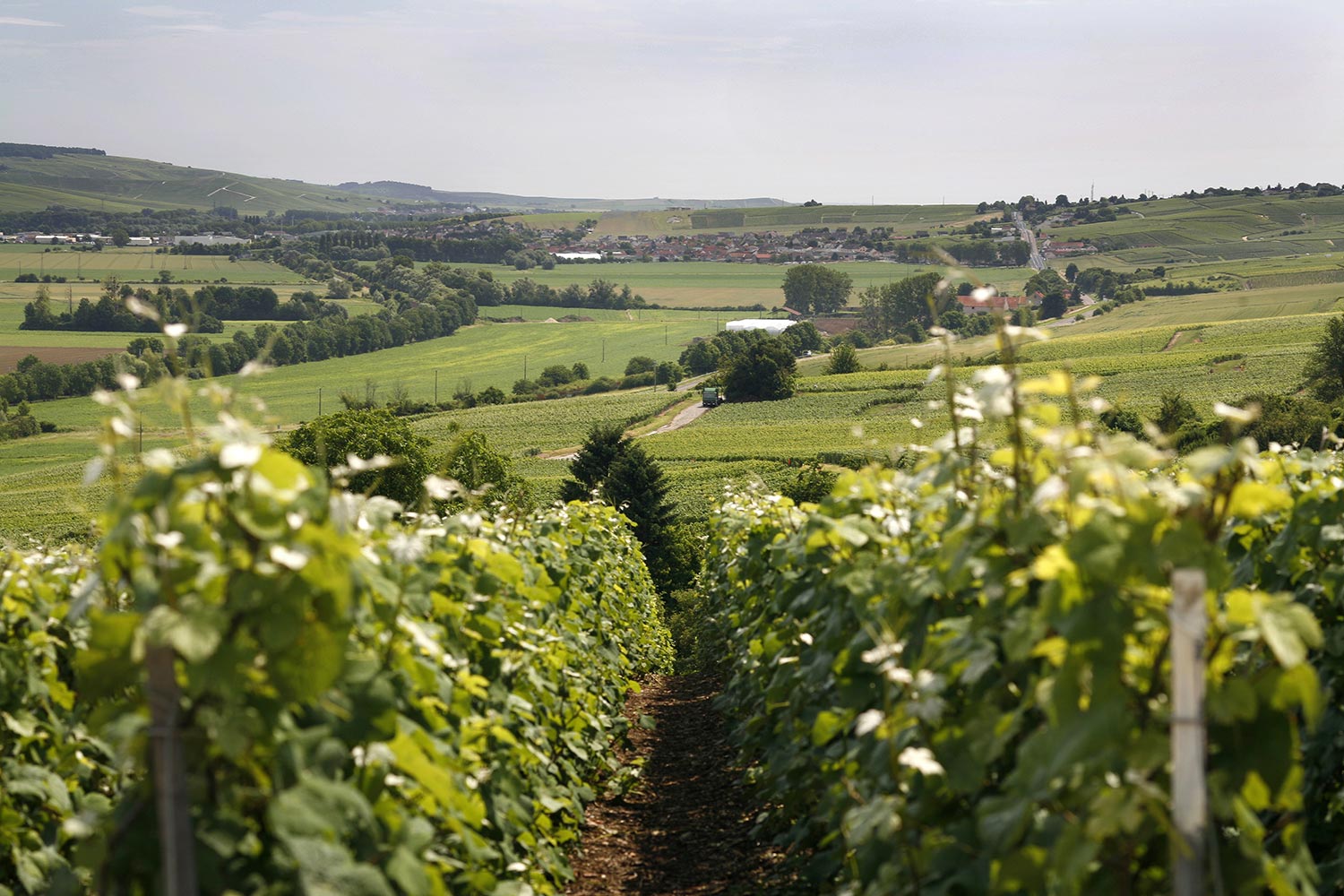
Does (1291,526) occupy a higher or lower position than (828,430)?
higher

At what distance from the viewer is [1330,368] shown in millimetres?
58438

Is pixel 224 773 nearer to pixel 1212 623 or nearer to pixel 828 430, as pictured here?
pixel 1212 623

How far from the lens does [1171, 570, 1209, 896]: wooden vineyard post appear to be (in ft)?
6.88

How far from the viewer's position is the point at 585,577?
30.6 ft

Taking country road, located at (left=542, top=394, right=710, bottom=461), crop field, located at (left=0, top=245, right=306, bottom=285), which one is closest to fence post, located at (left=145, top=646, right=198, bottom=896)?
country road, located at (left=542, top=394, right=710, bottom=461)

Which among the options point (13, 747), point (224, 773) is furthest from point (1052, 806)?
point (13, 747)

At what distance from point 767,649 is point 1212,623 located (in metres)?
4.00

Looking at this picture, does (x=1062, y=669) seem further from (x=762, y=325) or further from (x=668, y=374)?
(x=762, y=325)

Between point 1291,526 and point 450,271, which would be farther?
point 450,271

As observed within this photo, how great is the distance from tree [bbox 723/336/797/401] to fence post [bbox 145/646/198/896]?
86.7 metres

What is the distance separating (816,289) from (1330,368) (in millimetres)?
114053

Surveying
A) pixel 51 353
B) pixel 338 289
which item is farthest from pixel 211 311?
pixel 338 289

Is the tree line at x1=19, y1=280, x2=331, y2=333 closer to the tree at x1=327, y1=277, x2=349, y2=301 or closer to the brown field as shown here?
the brown field

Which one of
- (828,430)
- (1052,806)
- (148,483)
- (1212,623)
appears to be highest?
(148,483)
